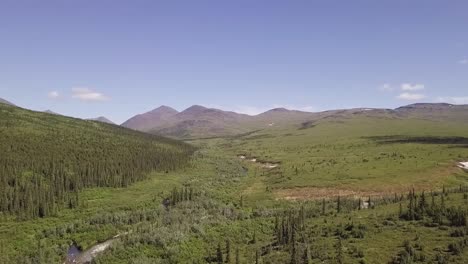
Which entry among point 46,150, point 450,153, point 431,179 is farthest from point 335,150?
point 46,150

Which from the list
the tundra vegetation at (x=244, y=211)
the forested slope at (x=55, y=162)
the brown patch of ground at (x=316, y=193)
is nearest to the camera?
the tundra vegetation at (x=244, y=211)

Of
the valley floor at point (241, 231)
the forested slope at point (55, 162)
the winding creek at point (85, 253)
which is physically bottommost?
the winding creek at point (85, 253)

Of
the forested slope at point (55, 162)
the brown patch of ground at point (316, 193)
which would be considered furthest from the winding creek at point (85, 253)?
the brown patch of ground at point (316, 193)

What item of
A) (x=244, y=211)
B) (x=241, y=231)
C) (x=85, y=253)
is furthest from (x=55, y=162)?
(x=241, y=231)

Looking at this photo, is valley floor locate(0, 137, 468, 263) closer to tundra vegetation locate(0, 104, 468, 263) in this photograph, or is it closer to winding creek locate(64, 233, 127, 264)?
tundra vegetation locate(0, 104, 468, 263)

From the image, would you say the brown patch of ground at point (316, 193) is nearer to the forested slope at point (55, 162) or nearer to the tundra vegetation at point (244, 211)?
the tundra vegetation at point (244, 211)

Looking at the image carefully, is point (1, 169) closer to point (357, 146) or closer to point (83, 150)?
point (83, 150)
